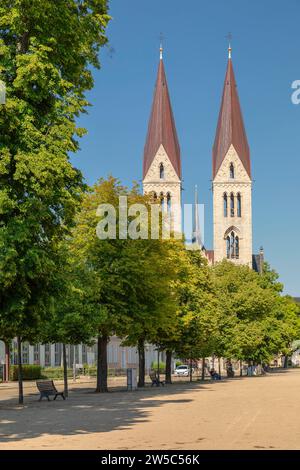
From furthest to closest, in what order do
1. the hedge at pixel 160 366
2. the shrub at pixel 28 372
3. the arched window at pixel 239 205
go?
the arched window at pixel 239 205 < the hedge at pixel 160 366 < the shrub at pixel 28 372

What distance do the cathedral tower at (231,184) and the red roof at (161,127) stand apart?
24.6ft

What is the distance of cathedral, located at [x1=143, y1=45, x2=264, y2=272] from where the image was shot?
437 feet

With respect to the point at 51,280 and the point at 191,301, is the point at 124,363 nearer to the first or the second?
the point at 191,301

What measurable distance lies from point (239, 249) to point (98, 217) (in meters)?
98.0

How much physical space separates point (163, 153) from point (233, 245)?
65.2 ft

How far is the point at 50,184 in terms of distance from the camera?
22.8m

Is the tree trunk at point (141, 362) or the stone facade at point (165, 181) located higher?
the stone facade at point (165, 181)

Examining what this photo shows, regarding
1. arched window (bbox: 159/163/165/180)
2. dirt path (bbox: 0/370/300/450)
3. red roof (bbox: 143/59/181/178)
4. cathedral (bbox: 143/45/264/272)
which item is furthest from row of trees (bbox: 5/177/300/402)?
arched window (bbox: 159/163/165/180)

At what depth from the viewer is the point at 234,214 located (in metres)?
140

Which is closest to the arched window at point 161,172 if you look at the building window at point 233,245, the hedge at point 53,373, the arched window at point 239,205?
the arched window at point 239,205

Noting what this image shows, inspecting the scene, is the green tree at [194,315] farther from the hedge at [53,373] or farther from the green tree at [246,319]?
the hedge at [53,373]

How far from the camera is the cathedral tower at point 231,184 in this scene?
13562 cm

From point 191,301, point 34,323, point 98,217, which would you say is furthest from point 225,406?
point 191,301

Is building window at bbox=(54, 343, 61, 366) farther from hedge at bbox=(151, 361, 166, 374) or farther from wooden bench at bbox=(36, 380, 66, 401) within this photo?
wooden bench at bbox=(36, 380, 66, 401)
